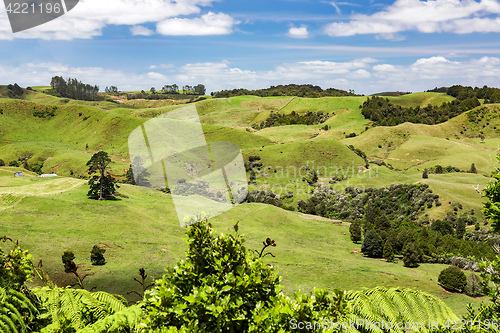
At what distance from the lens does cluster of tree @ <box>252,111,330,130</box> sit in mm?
145375

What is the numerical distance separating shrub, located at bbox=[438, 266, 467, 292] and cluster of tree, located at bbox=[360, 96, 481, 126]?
112 m

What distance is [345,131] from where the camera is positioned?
12794 cm

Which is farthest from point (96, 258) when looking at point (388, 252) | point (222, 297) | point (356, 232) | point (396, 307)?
point (356, 232)

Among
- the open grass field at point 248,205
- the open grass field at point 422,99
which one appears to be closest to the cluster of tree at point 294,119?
the open grass field at point 248,205

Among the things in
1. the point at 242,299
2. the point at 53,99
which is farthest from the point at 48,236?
the point at 53,99

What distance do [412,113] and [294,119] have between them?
→ 168ft

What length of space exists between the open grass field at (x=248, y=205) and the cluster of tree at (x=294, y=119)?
8.28 meters

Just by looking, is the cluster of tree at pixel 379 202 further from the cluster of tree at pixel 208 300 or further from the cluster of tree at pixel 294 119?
the cluster of tree at pixel 294 119

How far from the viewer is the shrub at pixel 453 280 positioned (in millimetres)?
24094

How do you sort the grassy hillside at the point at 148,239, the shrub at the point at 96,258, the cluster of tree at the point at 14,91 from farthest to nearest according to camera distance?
the cluster of tree at the point at 14,91 < the shrub at the point at 96,258 < the grassy hillside at the point at 148,239

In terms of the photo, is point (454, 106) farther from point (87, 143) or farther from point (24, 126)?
point (24, 126)

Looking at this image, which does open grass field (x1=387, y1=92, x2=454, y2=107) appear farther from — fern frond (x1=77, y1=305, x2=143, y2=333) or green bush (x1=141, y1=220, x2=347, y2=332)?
fern frond (x1=77, y1=305, x2=143, y2=333)

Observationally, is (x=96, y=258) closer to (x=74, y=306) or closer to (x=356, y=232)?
(x=74, y=306)

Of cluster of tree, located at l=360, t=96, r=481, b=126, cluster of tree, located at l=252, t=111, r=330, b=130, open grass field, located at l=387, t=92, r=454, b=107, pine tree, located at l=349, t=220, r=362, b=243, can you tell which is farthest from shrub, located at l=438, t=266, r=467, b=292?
open grass field, located at l=387, t=92, r=454, b=107
